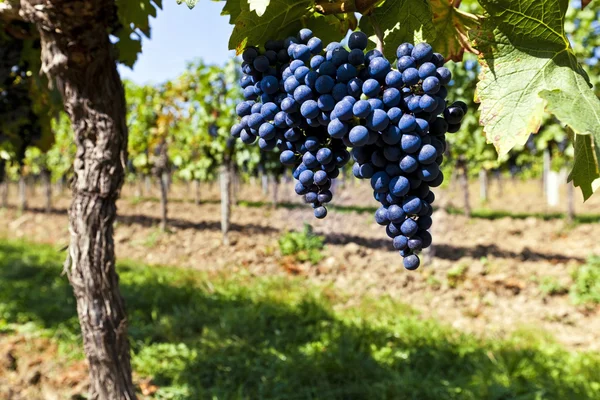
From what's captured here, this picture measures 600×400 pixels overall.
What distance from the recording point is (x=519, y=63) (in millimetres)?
933

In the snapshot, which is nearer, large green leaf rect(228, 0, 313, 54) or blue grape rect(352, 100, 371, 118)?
blue grape rect(352, 100, 371, 118)

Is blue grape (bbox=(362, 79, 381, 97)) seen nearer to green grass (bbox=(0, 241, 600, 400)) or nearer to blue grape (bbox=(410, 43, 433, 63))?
blue grape (bbox=(410, 43, 433, 63))

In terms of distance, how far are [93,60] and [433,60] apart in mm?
1671

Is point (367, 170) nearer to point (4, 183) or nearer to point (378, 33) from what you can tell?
point (378, 33)

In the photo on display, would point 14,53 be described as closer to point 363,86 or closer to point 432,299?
point 363,86

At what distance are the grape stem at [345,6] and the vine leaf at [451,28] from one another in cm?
20

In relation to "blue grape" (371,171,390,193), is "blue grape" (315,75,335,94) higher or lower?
higher

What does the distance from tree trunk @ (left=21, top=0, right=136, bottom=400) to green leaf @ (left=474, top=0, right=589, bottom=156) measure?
5.50 feet

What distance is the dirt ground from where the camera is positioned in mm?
5957

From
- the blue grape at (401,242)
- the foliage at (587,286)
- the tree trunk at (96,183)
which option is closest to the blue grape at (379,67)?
the blue grape at (401,242)

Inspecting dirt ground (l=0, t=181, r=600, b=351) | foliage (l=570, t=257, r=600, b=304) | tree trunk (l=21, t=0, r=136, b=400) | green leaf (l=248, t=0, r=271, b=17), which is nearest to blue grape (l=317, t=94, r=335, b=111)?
green leaf (l=248, t=0, r=271, b=17)

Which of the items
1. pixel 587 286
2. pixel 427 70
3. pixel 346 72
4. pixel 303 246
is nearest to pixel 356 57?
pixel 346 72

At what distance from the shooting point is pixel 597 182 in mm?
896

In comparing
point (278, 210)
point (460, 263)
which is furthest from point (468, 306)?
point (278, 210)
